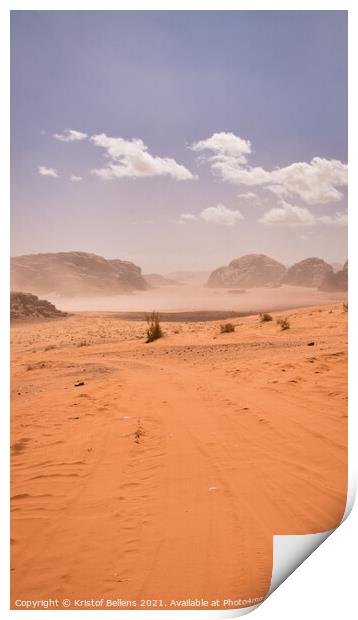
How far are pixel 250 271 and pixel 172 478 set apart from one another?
10.1 feet

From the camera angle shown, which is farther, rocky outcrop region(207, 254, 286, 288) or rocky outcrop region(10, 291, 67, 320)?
rocky outcrop region(10, 291, 67, 320)

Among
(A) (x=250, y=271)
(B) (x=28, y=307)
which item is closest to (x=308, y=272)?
(A) (x=250, y=271)

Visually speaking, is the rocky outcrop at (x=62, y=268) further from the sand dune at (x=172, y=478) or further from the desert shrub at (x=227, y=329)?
the desert shrub at (x=227, y=329)

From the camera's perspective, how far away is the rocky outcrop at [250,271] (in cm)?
464

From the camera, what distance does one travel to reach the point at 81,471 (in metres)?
3.02

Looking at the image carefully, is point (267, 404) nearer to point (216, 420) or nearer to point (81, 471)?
point (216, 420)

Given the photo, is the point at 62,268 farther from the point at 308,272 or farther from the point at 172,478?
the point at 308,272

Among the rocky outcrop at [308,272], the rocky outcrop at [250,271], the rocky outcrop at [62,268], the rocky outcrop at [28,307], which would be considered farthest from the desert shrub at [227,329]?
the rocky outcrop at [28,307]

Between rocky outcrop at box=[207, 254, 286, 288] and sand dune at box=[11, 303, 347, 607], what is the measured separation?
125cm

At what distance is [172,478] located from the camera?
2.87 meters

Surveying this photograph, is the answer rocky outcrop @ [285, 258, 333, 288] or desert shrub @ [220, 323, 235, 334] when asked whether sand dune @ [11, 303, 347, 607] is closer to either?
rocky outcrop @ [285, 258, 333, 288]

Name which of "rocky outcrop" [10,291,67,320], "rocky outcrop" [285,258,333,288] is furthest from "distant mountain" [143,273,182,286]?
"rocky outcrop" [10,291,67,320]

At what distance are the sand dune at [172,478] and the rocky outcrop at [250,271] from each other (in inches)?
49.1

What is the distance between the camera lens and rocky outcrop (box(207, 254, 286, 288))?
464 cm
